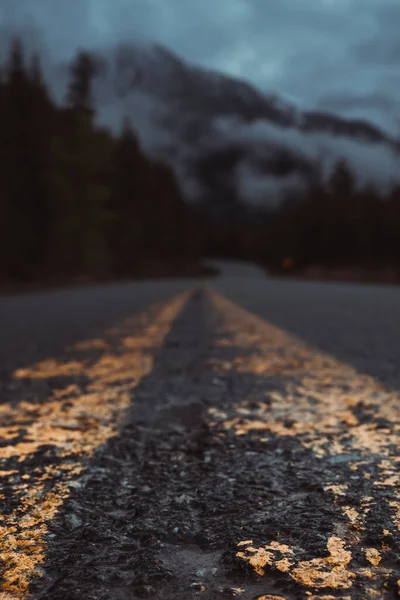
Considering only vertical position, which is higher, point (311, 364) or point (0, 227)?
point (0, 227)

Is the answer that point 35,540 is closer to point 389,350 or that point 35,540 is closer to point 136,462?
point 136,462

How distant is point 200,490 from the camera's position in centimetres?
151

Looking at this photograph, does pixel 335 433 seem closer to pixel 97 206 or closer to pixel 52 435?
pixel 52 435

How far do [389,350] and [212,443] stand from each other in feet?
11.4

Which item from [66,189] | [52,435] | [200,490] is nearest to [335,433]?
[200,490]

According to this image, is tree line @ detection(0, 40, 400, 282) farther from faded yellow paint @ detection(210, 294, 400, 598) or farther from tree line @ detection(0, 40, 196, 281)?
faded yellow paint @ detection(210, 294, 400, 598)

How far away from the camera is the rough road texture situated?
1041 mm

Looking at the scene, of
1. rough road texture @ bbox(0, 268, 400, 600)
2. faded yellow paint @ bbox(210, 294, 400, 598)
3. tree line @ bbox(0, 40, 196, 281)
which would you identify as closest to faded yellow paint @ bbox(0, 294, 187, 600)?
rough road texture @ bbox(0, 268, 400, 600)

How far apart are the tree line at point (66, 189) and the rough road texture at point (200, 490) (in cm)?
2465

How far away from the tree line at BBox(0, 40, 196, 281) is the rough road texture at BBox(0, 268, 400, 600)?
24654mm

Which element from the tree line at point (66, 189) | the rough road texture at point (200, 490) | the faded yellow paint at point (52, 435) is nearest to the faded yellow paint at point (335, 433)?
the rough road texture at point (200, 490)

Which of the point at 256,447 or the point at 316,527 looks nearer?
the point at 316,527

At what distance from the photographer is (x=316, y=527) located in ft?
4.10

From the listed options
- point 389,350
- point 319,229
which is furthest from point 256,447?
point 319,229
